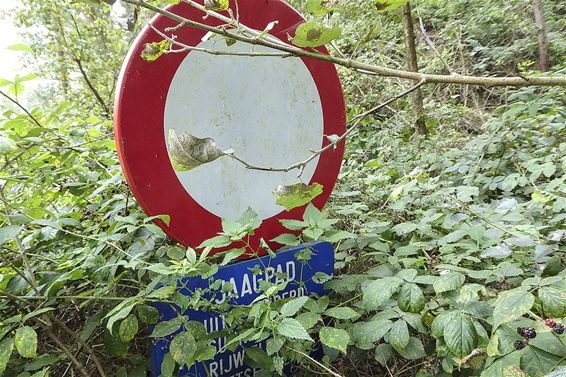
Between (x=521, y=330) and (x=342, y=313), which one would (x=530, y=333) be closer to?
(x=521, y=330)

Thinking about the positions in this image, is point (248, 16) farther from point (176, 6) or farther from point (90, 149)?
point (90, 149)

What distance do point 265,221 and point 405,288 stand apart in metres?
0.44

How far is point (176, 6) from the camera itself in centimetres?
100

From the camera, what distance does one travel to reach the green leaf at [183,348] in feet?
3.05

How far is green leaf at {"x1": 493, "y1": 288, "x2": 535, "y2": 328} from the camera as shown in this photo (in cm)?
80

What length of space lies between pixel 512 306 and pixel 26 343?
105 cm

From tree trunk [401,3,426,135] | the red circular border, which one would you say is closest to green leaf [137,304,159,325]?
the red circular border

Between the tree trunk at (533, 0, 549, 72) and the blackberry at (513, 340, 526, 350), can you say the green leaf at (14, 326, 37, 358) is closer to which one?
the blackberry at (513, 340, 526, 350)

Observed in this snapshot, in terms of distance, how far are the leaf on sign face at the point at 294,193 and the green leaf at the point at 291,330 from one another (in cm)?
28

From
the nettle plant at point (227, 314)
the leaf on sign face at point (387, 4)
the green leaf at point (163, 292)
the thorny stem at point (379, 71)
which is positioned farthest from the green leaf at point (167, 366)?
the leaf on sign face at point (387, 4)

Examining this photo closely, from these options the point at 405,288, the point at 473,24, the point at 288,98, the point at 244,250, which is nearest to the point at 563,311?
the point at 405,288

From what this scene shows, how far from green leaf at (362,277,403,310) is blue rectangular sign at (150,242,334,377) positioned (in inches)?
7.5

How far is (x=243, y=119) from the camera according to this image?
1.13 meters

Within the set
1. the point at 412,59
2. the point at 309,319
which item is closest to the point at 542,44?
the point at 412,59
